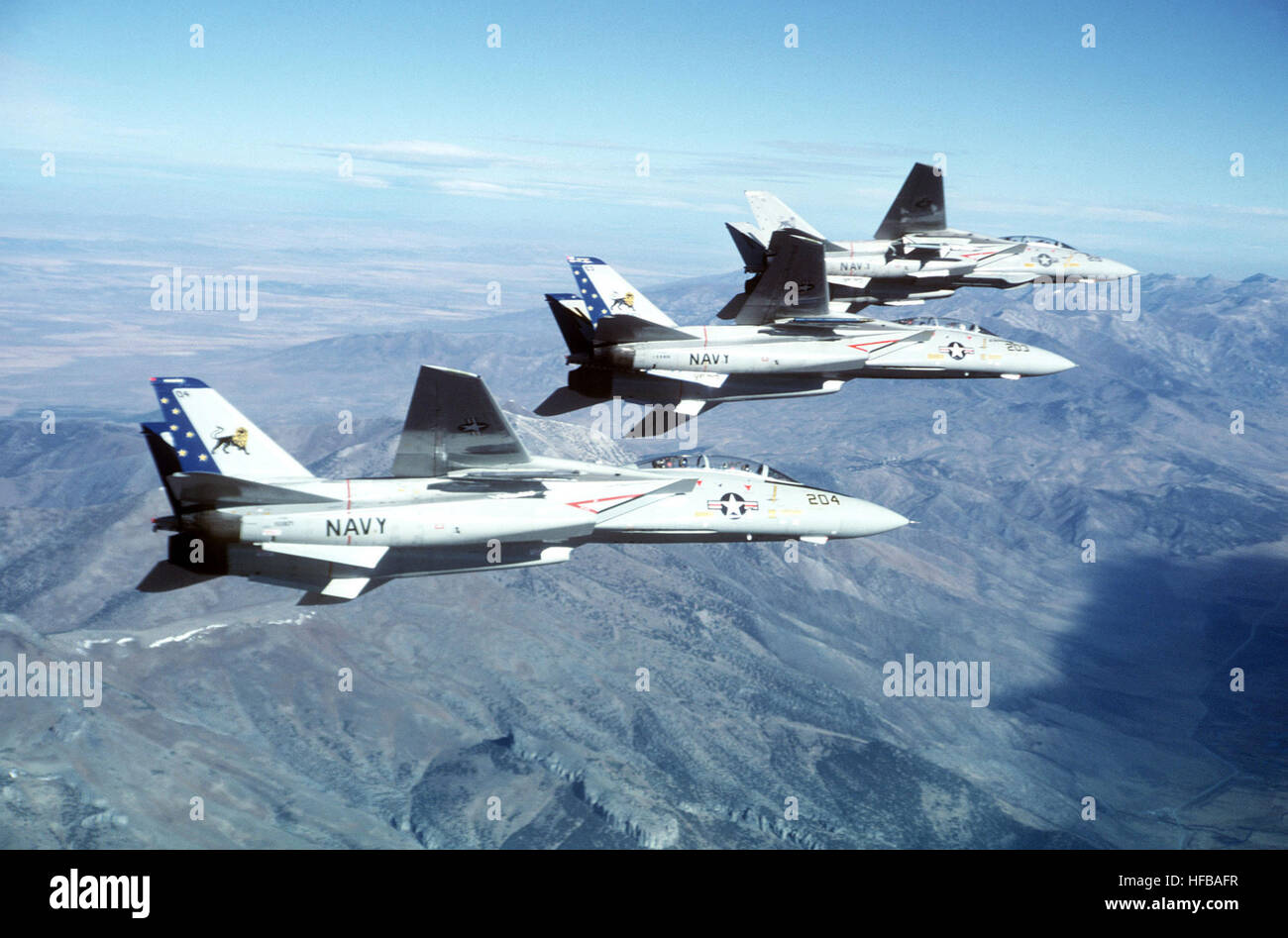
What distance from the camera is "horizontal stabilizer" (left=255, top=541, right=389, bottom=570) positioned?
998 inches

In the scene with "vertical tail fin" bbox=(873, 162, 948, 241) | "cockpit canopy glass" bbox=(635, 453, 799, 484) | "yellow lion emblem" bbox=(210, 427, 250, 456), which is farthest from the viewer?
"vertical tail fin" bbox=(873, 162, 948, 241)

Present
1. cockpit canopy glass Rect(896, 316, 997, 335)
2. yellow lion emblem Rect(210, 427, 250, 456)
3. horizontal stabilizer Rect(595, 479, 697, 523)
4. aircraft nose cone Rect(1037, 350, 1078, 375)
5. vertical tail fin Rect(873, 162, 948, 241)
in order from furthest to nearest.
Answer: vertical tail fin Rect(873, 162, 948, 241)
aircraft nose cone Rect(1037, 350, 1078, 375)
cockpit canopy glass Rect(896, 316, 997, 335)
horizontal stabilizer Rect(595, 479, 697, 523)
yellow lion emblem Rect(210, 427, 250, 456)

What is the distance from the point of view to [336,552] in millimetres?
25625

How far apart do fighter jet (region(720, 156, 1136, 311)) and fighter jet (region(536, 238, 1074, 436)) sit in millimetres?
4471

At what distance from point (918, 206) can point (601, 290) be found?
1689cm

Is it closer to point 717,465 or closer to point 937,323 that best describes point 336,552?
point 717,465

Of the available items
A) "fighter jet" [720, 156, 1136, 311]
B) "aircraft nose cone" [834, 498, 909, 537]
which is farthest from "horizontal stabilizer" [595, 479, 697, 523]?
"fighter jet" [720, 156, 1136, 311]

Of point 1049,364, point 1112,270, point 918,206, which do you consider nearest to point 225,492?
point 1049,364

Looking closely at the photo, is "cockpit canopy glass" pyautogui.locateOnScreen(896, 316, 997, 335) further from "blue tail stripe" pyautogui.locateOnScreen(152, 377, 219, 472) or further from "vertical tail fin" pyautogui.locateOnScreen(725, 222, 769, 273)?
"blue tail stripe" pyautogui.locateOnScreen(152, 377, 219, 472)

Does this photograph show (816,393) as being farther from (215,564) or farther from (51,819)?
(51,819)

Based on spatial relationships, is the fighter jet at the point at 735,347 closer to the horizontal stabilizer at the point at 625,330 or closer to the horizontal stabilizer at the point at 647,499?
the horizontal stabilizer at the point at 625,330

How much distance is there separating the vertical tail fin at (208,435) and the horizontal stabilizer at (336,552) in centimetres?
193

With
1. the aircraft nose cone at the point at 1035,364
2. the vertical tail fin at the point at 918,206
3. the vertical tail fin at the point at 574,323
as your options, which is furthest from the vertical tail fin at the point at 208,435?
the vertical tail fin at the point at 918,206

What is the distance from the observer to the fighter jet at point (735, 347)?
3341cm
